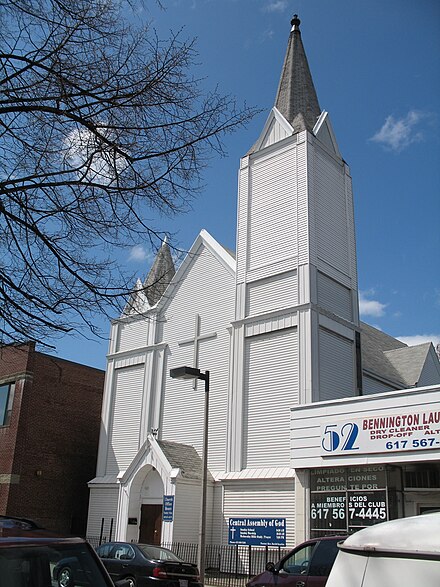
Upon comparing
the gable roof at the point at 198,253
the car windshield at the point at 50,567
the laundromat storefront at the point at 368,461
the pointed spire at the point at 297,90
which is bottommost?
the car windshield at the point at 50,567

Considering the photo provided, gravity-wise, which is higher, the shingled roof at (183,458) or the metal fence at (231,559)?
the shingled roof at (183,458)

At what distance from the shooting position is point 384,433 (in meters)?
19.3

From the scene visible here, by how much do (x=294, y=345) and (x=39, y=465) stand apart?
1590 centimetres

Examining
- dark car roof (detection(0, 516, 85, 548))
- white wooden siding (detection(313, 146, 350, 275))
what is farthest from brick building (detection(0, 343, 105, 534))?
dark car roof (detection(0, 516, 85, 548))

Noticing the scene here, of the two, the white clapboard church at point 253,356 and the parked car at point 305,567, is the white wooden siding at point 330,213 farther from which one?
the parked car at point 305,567

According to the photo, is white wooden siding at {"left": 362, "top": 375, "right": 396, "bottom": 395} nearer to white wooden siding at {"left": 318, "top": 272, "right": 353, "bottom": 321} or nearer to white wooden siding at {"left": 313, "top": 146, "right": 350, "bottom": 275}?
white wooden siding at {"left": 318, "top": 272, "right": 353, "bottom": 321}

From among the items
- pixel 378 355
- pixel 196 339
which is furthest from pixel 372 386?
pixel 196 339

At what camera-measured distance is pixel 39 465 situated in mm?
32312

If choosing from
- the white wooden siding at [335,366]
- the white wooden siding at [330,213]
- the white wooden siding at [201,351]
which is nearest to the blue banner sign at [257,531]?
the white wooden siding at [201,351]

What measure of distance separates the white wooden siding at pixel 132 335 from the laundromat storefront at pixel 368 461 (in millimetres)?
12489

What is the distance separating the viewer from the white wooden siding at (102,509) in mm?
28358

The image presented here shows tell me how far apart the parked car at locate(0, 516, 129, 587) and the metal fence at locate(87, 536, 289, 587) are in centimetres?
1704

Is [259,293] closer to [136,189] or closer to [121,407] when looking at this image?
[121,407]

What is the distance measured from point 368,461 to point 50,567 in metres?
16.1
